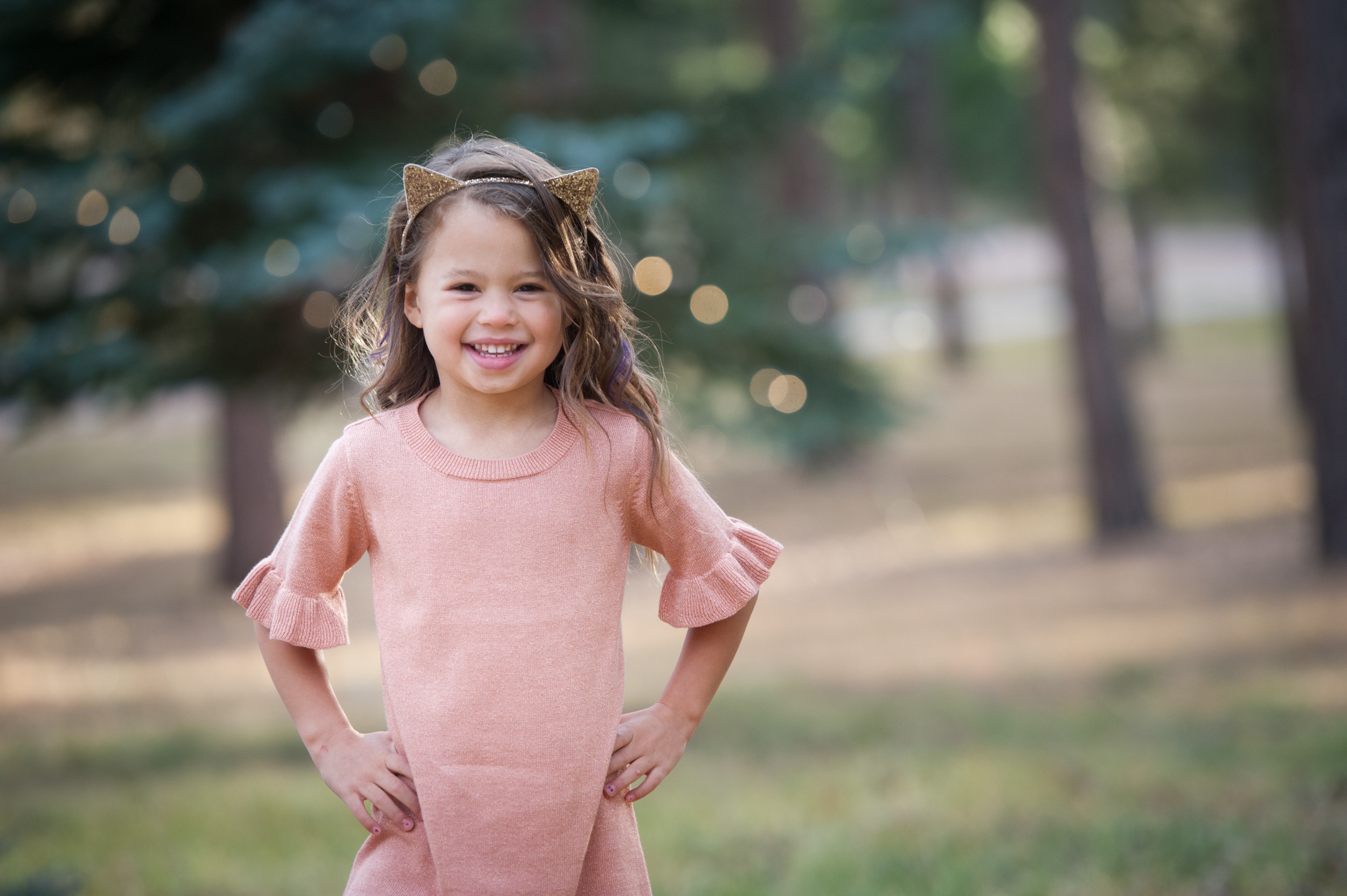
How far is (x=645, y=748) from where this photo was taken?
6.24 feet

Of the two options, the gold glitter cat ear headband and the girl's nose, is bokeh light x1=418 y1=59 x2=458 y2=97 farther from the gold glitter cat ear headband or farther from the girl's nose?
the girl's nose

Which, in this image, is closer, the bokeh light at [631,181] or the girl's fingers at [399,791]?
the girl's fingers at [399,791]

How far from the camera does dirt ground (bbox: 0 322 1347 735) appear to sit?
7.66m

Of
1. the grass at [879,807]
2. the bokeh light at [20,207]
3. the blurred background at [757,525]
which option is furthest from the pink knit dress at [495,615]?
the bokeh light at [20,207]

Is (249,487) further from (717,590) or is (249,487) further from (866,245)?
(717,590)

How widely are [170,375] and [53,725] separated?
270 centimetres

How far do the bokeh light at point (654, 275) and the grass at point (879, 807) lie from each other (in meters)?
2.58

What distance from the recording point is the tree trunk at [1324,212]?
7.91 meters

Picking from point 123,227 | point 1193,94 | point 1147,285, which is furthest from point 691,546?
point 1147,285

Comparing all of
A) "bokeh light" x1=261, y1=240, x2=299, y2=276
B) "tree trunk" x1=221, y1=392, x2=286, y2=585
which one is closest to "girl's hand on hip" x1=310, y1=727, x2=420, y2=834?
"bokeh light" x1=261, y1=240, x2=299, y2=276

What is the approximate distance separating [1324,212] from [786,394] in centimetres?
440

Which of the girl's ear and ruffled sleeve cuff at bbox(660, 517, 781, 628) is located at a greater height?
the girl's ear

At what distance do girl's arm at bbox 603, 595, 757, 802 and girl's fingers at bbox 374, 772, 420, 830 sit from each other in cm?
30

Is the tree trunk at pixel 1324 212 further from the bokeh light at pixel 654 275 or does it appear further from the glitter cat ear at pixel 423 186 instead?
the glitter cat ear at pixel 423 186
